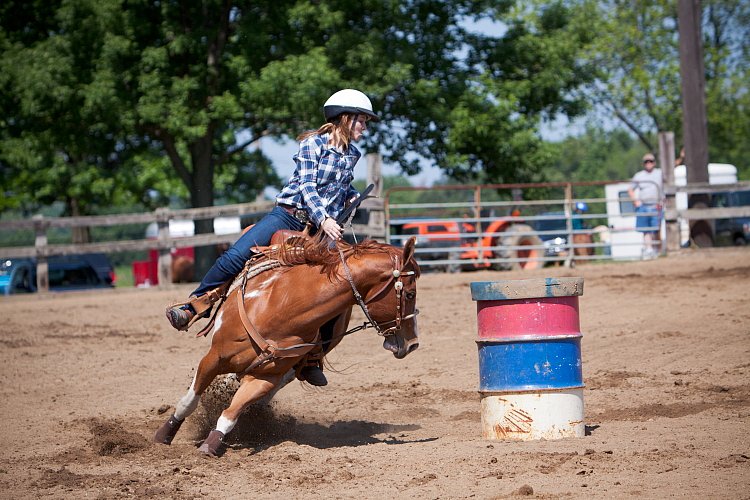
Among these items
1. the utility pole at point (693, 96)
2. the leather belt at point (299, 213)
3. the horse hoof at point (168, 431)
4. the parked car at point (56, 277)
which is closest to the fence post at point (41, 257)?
the parked car at point (56, 277)

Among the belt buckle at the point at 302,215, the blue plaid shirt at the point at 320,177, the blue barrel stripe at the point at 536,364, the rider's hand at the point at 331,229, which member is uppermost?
the blue plaid shirt at the point at 320,177

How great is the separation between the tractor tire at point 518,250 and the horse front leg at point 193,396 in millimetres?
13527

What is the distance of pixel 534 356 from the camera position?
612 cm

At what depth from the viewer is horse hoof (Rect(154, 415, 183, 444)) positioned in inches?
261

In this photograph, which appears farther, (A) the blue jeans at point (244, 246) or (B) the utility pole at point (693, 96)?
(B) the utility pole at point (693, 96)

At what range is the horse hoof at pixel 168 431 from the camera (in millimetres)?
6629

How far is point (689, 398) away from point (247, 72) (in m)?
16.3

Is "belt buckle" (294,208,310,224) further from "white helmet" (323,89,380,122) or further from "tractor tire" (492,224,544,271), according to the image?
"tractor tire" (492,224,544,271)

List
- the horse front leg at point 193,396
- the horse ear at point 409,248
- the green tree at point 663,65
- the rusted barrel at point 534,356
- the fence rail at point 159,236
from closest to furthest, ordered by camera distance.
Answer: the horse ear at point 409,248 → the rusted barrel at point 534,356 → the horse front leg at point 193,396 → the fence rail at point 159,236 → the green tree at point 663,65

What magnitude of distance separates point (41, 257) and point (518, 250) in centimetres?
939

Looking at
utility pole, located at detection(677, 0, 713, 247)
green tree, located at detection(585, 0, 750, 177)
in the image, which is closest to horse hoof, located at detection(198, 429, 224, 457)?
utility pole, located at detection(677, 0, 713, 247)

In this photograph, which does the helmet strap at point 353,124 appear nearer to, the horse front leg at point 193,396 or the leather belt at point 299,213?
the leather belt at point 299,213

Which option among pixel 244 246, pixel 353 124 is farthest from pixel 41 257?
pixel 353 124

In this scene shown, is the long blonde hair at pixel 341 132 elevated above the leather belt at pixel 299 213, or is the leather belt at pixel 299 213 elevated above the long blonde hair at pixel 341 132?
the long blonde hair at pixel 341 132
